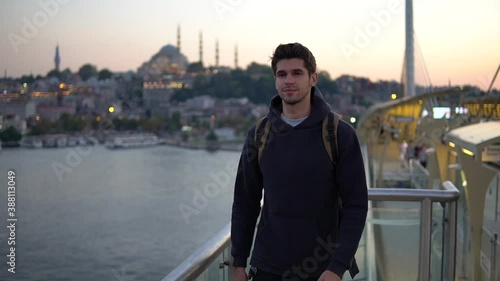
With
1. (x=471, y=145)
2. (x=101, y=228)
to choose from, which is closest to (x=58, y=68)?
(x=101, y=228)

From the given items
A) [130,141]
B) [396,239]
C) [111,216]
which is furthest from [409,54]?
[130,141]

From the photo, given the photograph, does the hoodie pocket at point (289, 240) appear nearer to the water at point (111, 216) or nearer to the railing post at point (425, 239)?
the railing post at point (425, 239)

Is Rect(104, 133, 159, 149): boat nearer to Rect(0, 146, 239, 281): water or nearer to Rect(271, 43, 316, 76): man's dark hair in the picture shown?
Rect(0, 146, 239, 281): water

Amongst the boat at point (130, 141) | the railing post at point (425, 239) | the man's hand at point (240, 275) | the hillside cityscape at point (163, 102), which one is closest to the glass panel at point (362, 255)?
the railing post at point (425, 239)

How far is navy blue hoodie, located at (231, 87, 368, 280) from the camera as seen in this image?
1378mm

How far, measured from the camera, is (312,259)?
1.41m

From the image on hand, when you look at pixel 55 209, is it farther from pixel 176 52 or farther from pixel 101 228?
pixel 176 52

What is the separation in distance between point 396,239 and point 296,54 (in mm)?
1392

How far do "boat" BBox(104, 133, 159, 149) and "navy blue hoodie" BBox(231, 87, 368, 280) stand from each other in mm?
67282

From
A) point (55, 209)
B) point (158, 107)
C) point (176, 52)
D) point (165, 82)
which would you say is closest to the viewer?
point (55, 209)

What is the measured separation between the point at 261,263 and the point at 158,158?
5894cm

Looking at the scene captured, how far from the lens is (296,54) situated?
1419mm

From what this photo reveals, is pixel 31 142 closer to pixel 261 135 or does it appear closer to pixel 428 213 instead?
pixel 428 213

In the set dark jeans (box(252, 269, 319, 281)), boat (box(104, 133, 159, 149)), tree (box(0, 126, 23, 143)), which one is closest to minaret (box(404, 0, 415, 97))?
dark jeans (box(252, 269, 319, 281))
